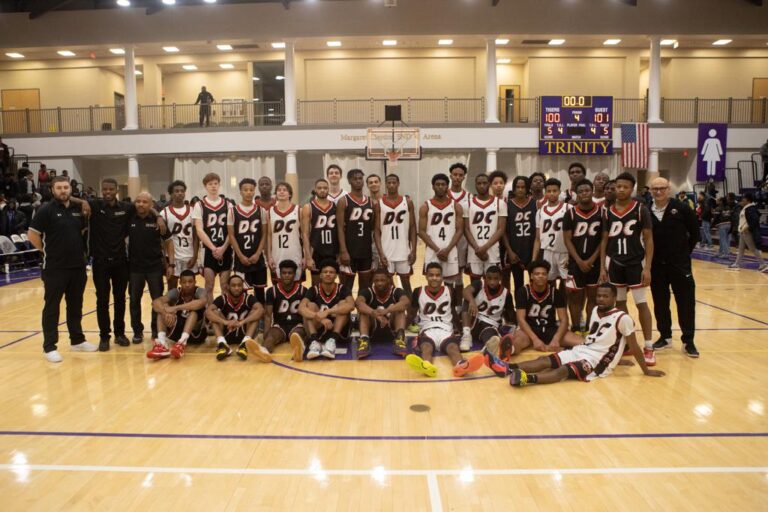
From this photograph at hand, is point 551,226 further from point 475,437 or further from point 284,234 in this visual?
point 475,437

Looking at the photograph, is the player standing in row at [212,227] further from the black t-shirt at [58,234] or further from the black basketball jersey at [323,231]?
the black t-shirt at [58,234]

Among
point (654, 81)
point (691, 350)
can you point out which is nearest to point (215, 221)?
point (691, 350)

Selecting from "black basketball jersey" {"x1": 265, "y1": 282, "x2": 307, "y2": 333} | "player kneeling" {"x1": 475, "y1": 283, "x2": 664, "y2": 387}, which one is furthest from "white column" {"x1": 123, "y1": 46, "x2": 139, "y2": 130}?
"player kneeling" {"x1": 475, "y1": 283, "x2": 664, "y2": 387}

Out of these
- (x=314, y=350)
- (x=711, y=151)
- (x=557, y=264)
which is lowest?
(x=314, y=350)

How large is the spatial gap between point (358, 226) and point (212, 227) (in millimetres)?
1748

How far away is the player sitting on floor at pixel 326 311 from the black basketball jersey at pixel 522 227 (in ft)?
7.16

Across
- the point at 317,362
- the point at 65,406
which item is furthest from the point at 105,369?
the point at 317,362

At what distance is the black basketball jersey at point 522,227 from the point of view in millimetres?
7320

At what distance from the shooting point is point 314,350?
640cm

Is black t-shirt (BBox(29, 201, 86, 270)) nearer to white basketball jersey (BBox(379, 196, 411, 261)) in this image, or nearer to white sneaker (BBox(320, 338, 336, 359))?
white sneaker (BBox(320, 338, 336, 359))

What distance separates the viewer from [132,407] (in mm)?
4984

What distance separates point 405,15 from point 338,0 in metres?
2.46

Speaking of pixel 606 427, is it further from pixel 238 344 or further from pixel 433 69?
pixel 433 69

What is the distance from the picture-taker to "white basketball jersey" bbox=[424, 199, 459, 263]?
23.8 ft
